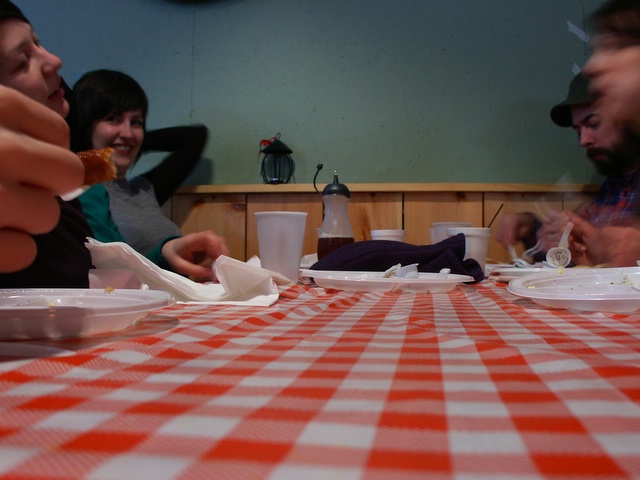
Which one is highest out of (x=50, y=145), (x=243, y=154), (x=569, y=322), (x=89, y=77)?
(x=89, y=77)

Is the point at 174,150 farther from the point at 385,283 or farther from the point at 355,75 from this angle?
the point at 385,283

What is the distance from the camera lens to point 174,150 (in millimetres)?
2602

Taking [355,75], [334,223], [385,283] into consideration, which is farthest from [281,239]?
[355,75]

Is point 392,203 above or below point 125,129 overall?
below

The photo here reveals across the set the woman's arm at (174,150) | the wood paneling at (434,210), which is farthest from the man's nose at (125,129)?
the wood paneling at (434,210)

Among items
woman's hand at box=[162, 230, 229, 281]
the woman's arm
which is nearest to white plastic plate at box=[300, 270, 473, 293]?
woman's hand at box=[162, 230, 229, 281]

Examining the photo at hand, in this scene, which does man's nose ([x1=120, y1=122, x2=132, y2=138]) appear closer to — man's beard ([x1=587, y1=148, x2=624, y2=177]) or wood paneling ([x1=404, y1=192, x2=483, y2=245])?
wood paneling ([x1=404, y1=192, x2=483, y2=245])

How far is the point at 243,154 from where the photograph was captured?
261 cm

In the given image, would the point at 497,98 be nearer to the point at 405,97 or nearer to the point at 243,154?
the point at 405,97

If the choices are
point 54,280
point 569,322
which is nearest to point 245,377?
point 569,322

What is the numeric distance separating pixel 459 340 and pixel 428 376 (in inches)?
4.7

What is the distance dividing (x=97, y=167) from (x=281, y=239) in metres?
0.57

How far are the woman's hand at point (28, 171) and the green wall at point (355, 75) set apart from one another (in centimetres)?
216

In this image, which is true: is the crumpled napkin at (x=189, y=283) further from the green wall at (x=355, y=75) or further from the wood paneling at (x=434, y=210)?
the green wall at (x=355, y=75)
